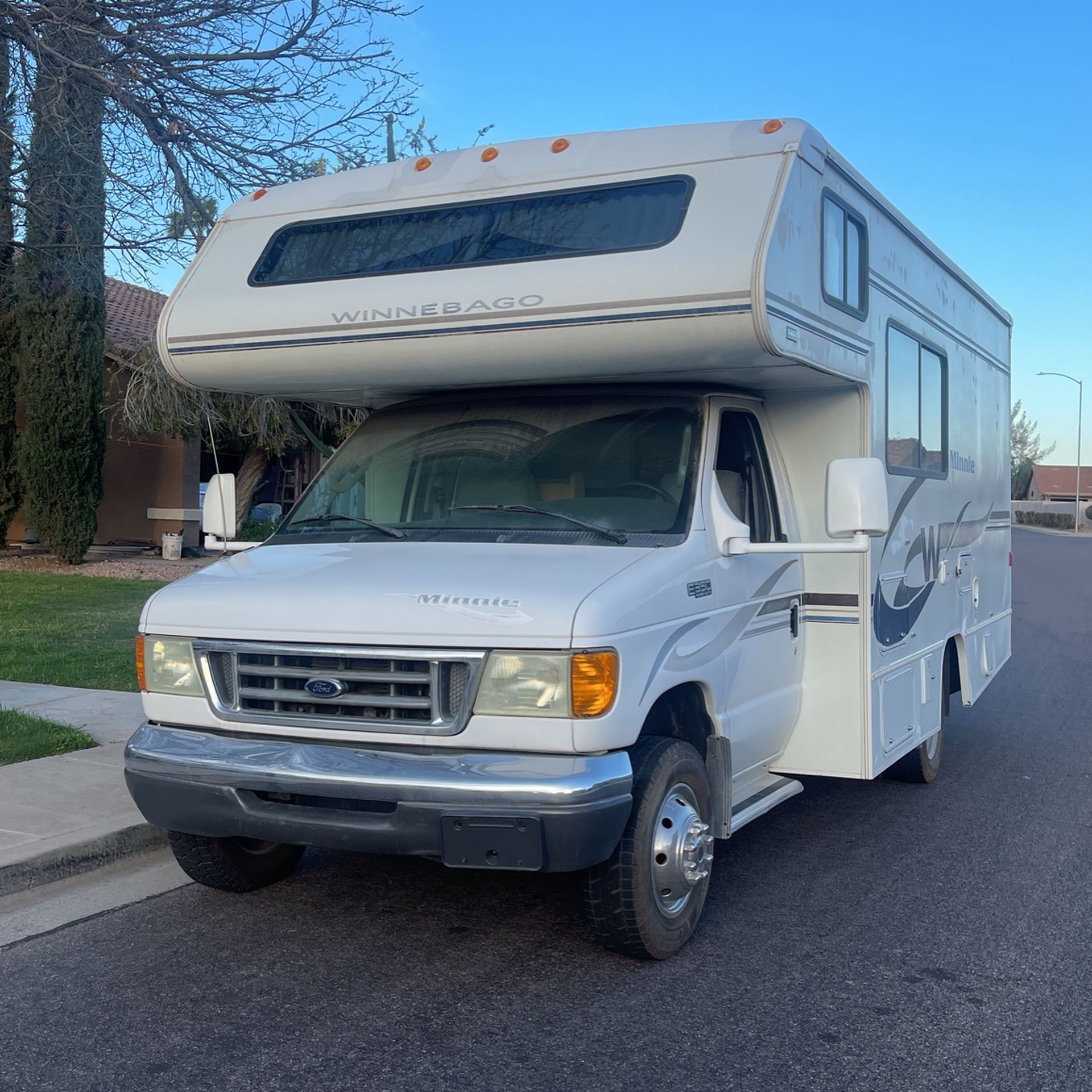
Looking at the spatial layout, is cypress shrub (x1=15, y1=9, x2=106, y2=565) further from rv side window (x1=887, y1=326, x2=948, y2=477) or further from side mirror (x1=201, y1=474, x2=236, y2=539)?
rv side window (x1=887, y1=326, x2=948, y2=477)

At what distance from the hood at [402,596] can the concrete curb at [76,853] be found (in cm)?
123

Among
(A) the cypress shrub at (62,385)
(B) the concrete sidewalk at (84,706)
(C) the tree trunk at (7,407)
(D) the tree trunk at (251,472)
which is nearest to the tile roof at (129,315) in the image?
(A) the cypress shrub at (62,385)

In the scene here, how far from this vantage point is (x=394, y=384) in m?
5.52

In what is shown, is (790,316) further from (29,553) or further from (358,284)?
(29,553)

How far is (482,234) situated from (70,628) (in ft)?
29.3

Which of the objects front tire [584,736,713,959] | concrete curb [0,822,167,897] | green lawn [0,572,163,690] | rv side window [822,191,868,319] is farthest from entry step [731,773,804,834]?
green lawn [0,572,163,690]

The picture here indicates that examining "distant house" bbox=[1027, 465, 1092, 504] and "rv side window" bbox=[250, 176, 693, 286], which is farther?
"distant house" bbox=[1027, 465, 1092, 504]

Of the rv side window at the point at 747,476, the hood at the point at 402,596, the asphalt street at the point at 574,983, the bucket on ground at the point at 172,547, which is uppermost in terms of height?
the rv side window at the point at 747,476

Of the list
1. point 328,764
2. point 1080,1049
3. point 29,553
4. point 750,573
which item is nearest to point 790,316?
point 750,573

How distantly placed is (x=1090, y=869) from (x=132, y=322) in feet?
65.4

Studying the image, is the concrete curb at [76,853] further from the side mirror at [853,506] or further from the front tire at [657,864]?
the side mirror at [853,506]

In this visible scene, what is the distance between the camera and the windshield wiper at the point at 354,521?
5.13m

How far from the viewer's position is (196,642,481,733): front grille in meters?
4.19

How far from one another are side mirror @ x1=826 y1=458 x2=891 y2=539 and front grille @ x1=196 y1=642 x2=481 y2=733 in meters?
1.63
